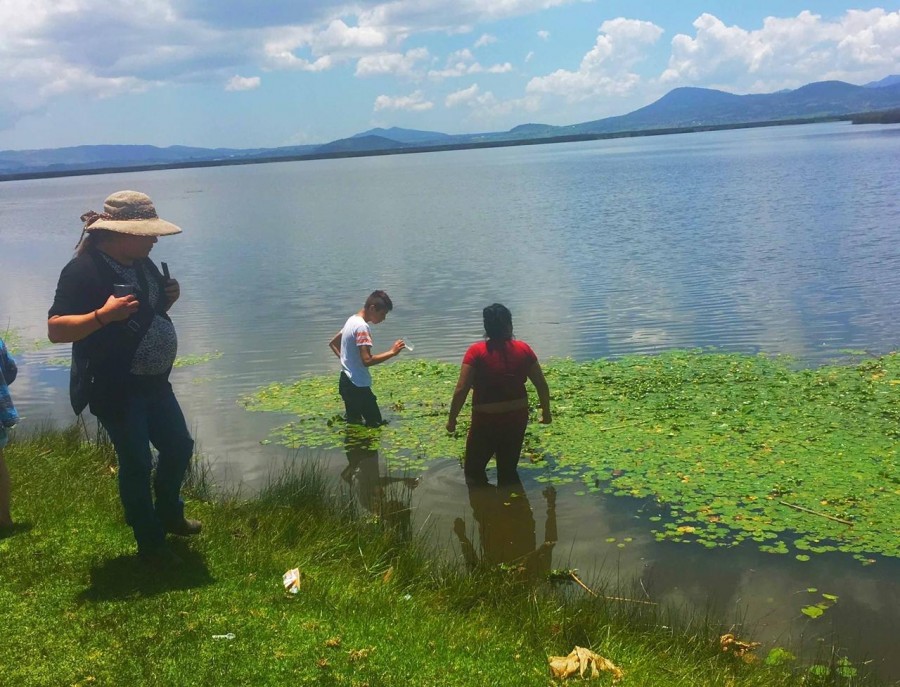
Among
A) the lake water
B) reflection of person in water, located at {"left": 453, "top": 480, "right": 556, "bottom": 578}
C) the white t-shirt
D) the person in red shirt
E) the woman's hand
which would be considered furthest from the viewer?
the white t-shirt

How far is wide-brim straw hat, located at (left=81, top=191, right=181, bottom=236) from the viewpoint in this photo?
5379 millimetres

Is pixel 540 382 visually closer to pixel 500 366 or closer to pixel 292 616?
pixel 500 366

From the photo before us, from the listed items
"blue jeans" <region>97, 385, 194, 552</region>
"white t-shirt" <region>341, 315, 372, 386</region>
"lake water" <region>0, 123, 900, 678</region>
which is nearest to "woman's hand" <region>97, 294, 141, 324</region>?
"blue jeans" <region>97, 385, 194, 552</region>

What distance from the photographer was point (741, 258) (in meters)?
25.9

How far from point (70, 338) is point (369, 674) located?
2580 millimetres

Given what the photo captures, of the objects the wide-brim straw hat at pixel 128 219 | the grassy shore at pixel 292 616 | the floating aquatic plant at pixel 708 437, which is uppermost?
the wide-brim straw hat at pixel 128 219

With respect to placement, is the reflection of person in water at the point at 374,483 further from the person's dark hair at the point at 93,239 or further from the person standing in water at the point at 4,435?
the person's dark hair at the point at 93,239

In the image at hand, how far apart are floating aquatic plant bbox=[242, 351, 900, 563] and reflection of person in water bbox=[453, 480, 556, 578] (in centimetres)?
59

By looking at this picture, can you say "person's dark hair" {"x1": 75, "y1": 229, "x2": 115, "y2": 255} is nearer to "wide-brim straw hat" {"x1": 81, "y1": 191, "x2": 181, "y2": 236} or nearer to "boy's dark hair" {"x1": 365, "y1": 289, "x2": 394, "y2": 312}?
"wide-brim straw hat" {"x1": 81, "y1": 191, "x2": 181, "y2": 236}

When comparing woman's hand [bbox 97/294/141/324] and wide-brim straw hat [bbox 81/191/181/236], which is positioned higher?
wide-brim straw hat [bbox 81/191/181/236]

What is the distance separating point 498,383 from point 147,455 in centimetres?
381

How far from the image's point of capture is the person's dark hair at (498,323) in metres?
8.37

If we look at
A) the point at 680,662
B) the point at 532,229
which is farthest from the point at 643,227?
the point at 680,662

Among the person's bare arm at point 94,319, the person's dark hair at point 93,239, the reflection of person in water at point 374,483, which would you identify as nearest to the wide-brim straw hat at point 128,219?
the person's dark hair at point 93,239
